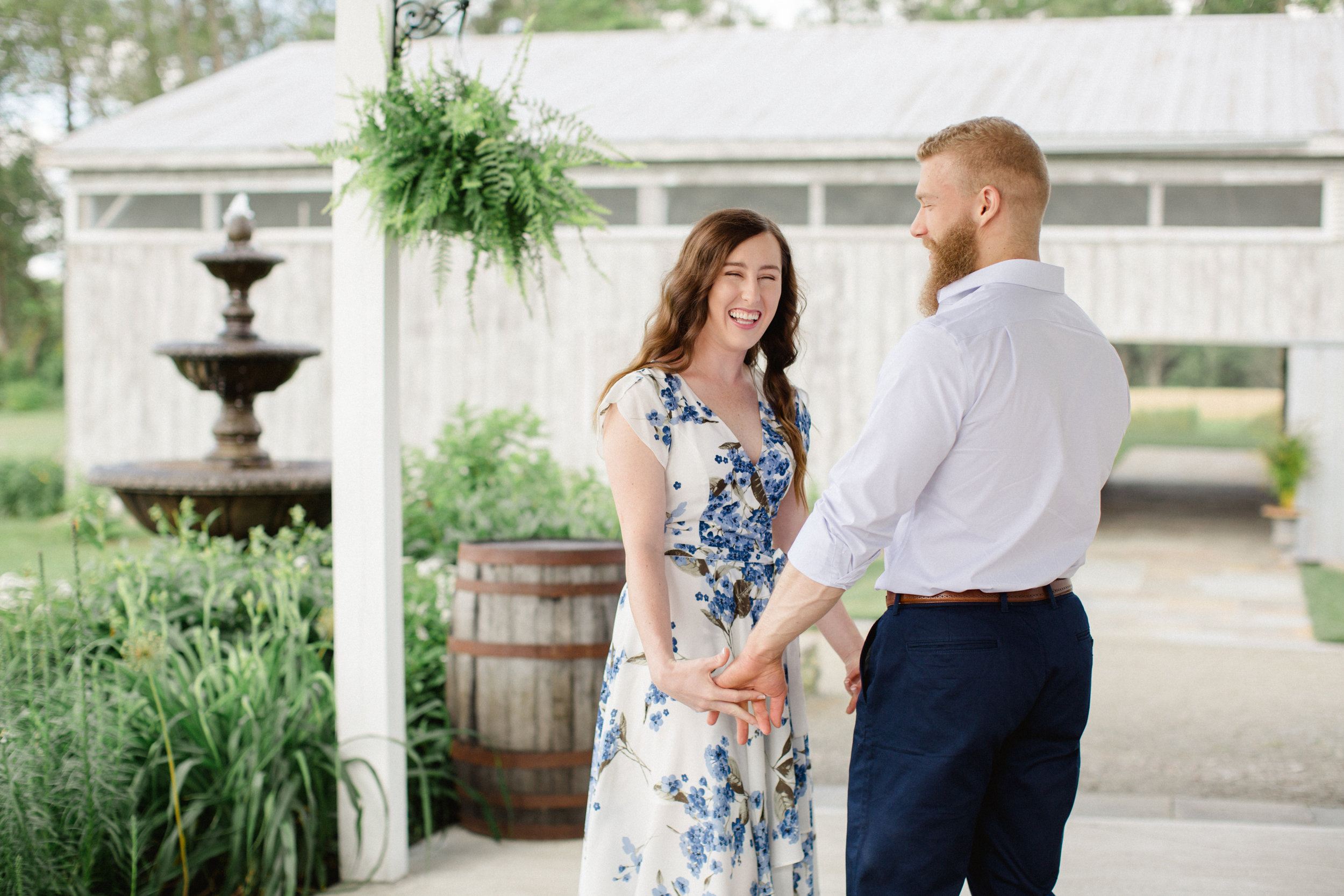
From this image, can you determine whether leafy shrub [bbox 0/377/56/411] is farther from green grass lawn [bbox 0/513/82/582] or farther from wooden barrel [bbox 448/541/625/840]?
wooden barrel [bbox 448/541/625/840]

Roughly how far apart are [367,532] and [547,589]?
0.61 m

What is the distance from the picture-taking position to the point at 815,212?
11.5m

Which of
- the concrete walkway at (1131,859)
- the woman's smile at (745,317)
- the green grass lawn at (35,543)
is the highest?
the woman's smile at (745,317)

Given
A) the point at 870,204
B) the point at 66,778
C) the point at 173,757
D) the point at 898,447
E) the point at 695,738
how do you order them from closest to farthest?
1. the point at 898,447
2. the point at 695,738
3. the point at 66,778
4. the point at 173,757
5. the point at 870,204

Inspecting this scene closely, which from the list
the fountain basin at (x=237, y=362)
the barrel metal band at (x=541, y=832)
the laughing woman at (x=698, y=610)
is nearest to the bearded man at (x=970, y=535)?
the laughing woman at (x=698, y=610)

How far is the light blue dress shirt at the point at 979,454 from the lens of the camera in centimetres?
182

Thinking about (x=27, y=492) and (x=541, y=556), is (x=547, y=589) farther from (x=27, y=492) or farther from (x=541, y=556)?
(x=27, y=492)

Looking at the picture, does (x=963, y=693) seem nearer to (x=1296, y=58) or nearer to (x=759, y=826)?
(x=759, y=826)

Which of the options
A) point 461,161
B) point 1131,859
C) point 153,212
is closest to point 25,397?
point 153,212

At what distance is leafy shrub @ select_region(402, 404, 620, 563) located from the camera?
548 centimetres

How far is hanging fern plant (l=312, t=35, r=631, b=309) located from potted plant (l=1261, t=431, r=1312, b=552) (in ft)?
31.0

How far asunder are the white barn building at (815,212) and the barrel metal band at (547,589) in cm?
652

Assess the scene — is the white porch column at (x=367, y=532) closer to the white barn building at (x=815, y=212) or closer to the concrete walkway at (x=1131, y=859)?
the concrete walkway at (x=1131, y=859)

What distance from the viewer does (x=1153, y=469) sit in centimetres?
2056
